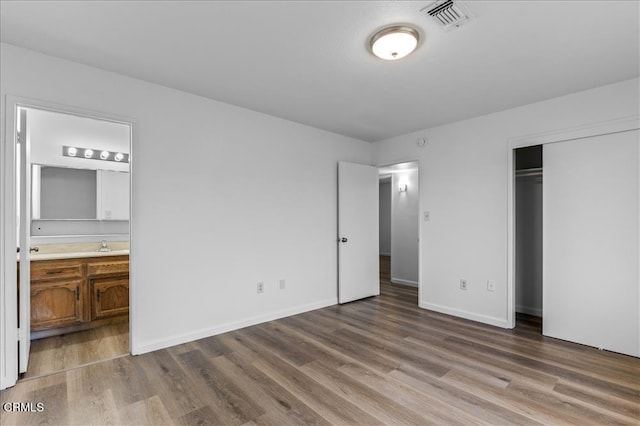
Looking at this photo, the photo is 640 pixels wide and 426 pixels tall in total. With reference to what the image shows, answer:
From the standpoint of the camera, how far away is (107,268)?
356cm

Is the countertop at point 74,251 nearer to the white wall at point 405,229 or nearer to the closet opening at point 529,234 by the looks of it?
the white wall at point 405,229

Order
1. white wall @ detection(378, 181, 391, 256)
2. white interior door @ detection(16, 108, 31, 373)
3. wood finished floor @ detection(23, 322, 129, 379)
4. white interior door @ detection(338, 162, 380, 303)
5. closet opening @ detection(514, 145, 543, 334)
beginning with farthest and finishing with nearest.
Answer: white wall @ detection(378, 181, 391, 256) < white interior door @ detection(338, 162, 380, 303) < closet opening @ detection(514, 145, 543, 334) < wood finished floor @ detection(23, 322, 129, 379) < white interior door @ detection(16, 108, 31, 373)

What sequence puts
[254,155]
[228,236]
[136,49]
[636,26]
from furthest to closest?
[254,155], [228,236], [136,49], [636,26]

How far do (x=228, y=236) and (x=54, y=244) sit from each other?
7.16 ft

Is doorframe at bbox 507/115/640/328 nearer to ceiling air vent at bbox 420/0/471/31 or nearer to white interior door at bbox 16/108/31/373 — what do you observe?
ceiling air vent at bbox 420/0/471/31

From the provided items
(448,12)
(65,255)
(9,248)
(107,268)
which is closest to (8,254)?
(9,248)

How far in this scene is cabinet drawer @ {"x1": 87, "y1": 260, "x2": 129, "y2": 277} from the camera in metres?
3.46

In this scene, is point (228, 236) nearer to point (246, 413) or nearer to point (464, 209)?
point (246, 413)

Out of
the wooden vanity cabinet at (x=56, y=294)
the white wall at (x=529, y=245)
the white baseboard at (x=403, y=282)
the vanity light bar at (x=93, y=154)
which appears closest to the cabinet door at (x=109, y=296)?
the wooden vanity cabinet at (x=56, y=294)

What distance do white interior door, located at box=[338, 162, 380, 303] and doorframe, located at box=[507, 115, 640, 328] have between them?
76.8 inches

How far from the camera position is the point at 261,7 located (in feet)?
6.22

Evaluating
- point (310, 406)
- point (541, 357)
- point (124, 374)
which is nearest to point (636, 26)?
point (541, 357)

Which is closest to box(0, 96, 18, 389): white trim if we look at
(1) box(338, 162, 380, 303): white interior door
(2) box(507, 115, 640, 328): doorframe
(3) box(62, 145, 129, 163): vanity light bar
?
(3) box(62, 145, 129, 163): vanity light bar

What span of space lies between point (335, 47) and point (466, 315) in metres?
3.47
